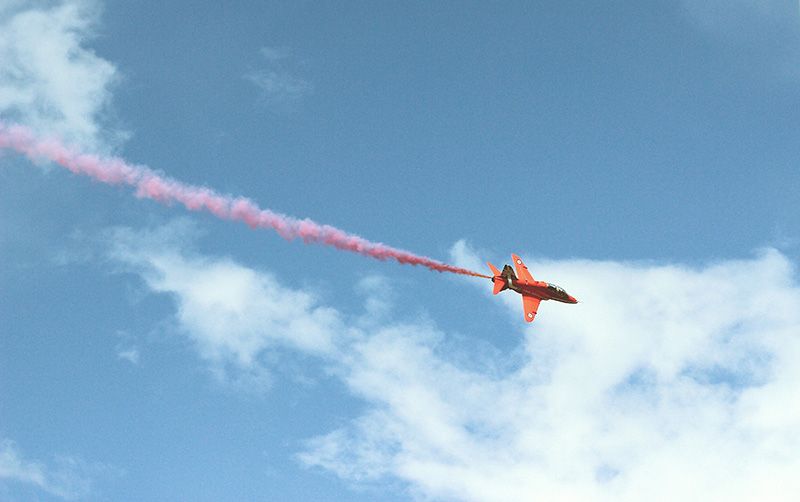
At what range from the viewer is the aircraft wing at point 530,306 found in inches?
4756

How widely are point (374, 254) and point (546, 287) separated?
1107 inches

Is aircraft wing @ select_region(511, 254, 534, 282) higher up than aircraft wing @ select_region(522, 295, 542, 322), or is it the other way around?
aircraft wing @ select_region(511, 254, 534, 282)

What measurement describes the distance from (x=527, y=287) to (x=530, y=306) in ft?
9.09

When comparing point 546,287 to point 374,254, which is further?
point 546,287

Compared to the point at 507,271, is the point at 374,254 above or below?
below

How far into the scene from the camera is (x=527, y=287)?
122 meters

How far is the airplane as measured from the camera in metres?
119

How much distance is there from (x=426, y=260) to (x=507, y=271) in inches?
505

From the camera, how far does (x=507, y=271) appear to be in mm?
120188

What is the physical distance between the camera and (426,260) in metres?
115

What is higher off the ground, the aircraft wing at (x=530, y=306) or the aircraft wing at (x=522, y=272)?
the aircraft wing at (x=522, y=272)

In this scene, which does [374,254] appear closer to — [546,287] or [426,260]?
[426,260]

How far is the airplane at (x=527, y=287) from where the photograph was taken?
391 feet

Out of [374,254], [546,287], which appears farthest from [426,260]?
[546,287]
